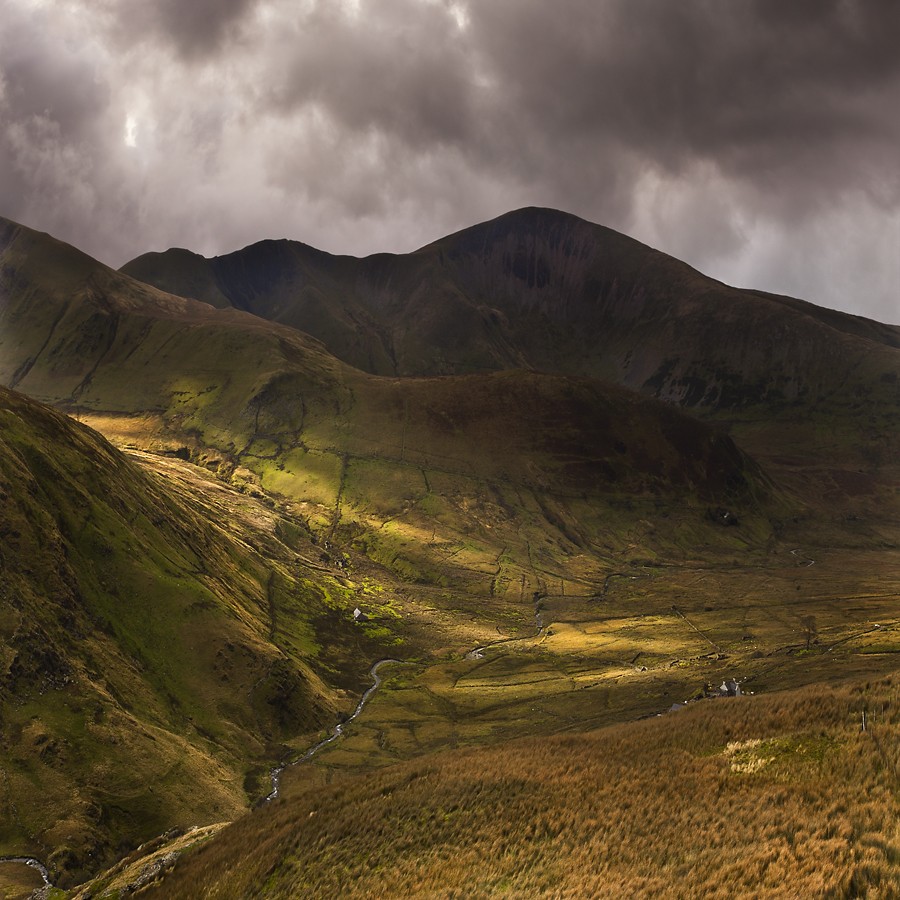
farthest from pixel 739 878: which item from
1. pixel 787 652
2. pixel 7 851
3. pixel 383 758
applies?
pixel 787 652

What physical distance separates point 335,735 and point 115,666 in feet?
154

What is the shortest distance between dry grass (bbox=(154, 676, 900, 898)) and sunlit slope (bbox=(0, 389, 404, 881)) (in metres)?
53.2

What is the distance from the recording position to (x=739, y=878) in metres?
29.8

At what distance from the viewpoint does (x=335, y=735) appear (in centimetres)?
14262

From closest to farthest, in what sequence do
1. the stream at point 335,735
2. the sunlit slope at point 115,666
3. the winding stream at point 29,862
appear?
the winding stream at point 29,862, the sunlit slope at point 115,666, the stream at point 335,735

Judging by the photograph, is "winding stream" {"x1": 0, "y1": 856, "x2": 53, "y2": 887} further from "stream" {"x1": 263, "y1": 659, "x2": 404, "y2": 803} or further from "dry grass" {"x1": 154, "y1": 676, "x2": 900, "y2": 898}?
"dry grass" {"x1": 154, "y1": 676, "x2": 900, "y2": 898}

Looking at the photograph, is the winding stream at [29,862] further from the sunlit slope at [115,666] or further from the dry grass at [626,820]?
the dry grass at [626,820]

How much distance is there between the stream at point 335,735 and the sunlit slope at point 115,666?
3.31 m

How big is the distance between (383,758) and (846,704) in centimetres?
10475

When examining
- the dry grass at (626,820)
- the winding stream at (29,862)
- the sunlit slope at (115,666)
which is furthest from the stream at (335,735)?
the dry grass at (626,820)

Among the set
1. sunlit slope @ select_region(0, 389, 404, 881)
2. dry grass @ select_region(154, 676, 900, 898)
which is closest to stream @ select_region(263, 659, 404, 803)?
sunlit slope @ select_region(0, 389, 404, 881)

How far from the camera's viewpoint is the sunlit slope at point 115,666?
93.0 meters

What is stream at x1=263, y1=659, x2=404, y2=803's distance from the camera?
117 m

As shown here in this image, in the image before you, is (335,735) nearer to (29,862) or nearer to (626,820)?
(29,862)
